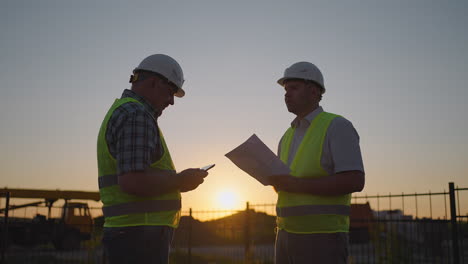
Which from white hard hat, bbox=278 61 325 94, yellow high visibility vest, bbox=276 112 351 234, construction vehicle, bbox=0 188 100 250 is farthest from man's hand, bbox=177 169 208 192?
construction vehicle, bbox=0 188 100 250

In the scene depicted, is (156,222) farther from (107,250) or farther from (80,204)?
(80,204)

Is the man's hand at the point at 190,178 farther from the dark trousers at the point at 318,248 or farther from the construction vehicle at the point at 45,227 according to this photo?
the construction vehicle at the point at 45,227

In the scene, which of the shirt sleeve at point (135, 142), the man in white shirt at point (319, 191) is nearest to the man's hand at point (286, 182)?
the man in white shirt at point (319, 191)

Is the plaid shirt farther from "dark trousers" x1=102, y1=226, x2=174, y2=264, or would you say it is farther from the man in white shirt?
the man in white shirt

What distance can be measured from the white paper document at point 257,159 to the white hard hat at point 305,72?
0.62 m

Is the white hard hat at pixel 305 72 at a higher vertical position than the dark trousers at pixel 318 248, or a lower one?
higher

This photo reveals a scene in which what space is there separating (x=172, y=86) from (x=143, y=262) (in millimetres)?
1050

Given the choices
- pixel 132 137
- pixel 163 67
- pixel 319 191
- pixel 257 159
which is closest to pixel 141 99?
pixel 163 67

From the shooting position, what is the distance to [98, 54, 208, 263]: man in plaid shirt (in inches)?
94.4

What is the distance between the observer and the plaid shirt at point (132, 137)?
2.38 meters

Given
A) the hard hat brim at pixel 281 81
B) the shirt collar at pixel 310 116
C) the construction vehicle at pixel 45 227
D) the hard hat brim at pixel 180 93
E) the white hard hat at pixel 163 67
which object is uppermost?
the hard hat brim at pixel 281 81

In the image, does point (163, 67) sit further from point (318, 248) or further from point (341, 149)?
point (318, 248)

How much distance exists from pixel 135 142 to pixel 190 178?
0.39 metres

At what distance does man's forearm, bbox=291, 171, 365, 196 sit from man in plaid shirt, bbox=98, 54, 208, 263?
750mm
